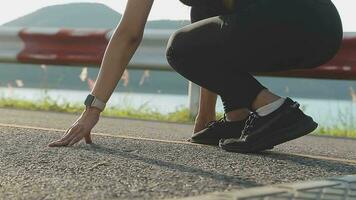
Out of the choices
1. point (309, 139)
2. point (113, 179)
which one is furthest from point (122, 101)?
point (113, 179)

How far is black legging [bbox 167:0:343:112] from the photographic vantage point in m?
2.99

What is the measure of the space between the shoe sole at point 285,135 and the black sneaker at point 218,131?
0.25 m

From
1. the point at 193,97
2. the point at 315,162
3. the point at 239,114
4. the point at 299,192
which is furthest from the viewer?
the point at 193,97

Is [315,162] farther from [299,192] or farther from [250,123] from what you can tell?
[299,192]

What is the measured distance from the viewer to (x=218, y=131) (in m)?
3.31

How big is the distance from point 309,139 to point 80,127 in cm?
173

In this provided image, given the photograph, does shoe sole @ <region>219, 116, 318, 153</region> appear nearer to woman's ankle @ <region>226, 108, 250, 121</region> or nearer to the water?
woman's ankle @ <region>226, 108, 250, 121</region>

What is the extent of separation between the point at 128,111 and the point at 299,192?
424 cm

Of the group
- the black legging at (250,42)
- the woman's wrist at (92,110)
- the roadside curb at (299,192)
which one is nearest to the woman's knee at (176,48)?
the black legging at (250,42)

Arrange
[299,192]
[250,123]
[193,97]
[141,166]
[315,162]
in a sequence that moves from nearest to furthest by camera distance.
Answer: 1. [299,192]
2. [141,166]
3. [315,162]
4. [250,123]
5. [193,97]

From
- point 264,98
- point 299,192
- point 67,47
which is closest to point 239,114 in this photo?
point 264,98

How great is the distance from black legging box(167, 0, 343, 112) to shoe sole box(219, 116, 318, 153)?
0.60 feet

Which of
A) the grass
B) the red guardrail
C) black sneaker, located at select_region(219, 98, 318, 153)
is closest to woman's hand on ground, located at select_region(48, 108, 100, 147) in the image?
black sneaker, located at select_region(219, 98, 318, 153)

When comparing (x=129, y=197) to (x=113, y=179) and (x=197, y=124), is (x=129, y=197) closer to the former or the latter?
(x=113, y=179)
